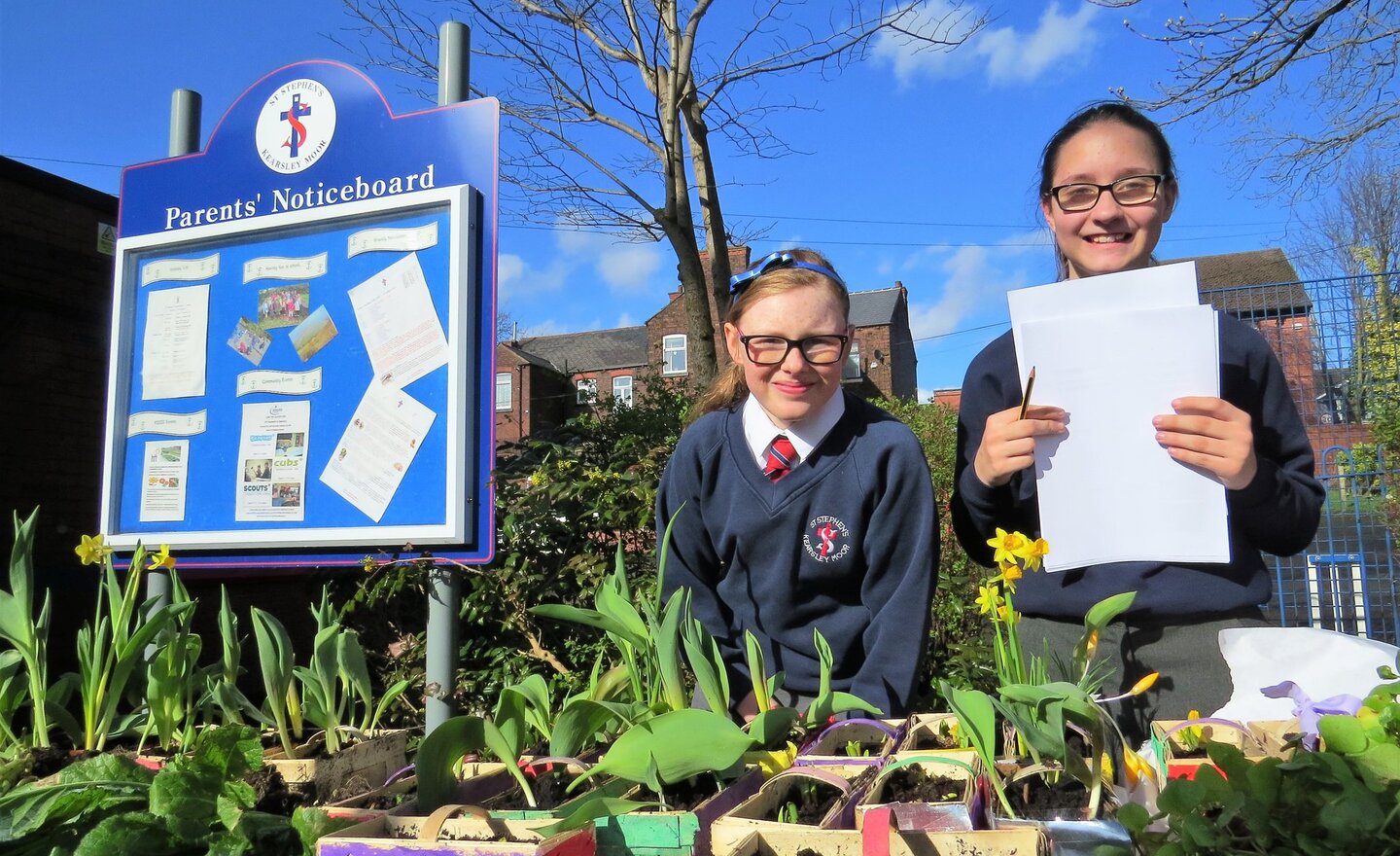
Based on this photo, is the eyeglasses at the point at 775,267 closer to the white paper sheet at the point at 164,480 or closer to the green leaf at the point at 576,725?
the green leaf at the point at 576,725

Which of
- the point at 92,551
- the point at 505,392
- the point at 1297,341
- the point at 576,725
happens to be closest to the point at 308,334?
the point at 92,551

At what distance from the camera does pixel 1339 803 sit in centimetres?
71

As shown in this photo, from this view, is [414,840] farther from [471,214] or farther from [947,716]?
[471,214]

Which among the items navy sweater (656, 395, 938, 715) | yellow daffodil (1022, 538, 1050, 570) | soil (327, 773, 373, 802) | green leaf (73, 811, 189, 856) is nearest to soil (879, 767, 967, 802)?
yellow daffodil (1022, 538, 1050, 570)

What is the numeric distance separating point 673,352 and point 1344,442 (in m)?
30.3

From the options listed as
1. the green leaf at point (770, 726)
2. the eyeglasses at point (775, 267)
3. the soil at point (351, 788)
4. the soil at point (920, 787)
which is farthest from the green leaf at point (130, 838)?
the eyeglasses at point (775, 267)

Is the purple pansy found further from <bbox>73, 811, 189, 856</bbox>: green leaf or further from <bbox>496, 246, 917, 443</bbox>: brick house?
<bbox>496, 246, 917, 443</bbox>: brick house

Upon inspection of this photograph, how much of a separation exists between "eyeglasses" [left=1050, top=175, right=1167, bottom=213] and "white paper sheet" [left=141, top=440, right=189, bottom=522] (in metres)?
2.61

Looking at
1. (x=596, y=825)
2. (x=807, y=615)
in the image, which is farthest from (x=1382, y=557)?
(x=596, y=825)

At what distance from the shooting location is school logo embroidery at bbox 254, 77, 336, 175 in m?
2.69

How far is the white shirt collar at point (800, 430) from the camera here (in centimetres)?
177

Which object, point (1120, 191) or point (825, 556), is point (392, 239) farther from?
point (1120, 191)

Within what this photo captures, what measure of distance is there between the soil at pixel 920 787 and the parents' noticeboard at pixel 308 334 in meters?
1.48

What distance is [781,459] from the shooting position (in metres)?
1.76
